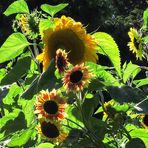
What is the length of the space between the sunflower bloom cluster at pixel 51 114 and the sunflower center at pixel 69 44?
0.09m

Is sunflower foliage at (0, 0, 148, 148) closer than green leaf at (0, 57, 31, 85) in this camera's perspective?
Yes

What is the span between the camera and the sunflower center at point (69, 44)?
49.3 inches

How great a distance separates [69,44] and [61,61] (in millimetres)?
103

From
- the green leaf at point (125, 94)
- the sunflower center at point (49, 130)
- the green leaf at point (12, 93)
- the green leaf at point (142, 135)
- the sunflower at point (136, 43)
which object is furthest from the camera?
the sunflower at point (136, 43)

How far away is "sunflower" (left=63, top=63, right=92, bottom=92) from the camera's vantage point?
117 cm

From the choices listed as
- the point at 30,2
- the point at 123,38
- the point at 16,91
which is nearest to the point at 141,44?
the point at 16,91

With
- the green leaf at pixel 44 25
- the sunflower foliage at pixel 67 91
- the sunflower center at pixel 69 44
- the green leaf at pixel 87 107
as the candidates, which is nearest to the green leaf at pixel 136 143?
the sunflower foliage at pixel 67 91

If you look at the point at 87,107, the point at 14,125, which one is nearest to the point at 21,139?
the point at 14,125

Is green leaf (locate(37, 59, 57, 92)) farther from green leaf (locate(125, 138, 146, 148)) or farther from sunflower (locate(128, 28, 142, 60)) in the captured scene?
sunflower (locate(128, 28, 142, 60))

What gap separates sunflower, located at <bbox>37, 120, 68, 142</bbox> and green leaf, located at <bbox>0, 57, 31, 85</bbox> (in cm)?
13

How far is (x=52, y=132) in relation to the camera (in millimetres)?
1262

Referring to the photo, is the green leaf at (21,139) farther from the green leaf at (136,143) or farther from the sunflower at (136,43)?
the sunflower at (136,43)

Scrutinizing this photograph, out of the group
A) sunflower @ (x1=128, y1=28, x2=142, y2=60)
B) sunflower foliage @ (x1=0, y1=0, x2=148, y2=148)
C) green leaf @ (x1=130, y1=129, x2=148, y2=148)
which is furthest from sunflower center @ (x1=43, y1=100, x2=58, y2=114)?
sunflower @ (x1=128, y1=28, x2=142, y2=60)

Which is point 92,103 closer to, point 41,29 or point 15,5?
point 41,29
